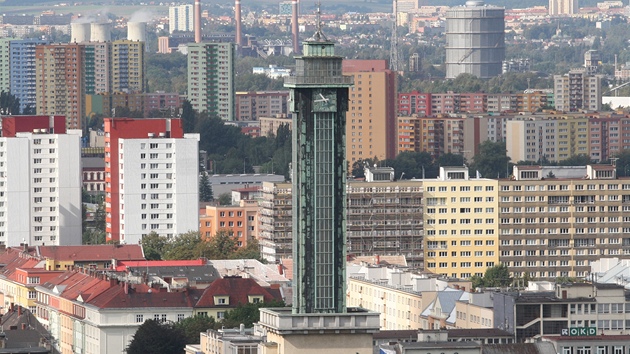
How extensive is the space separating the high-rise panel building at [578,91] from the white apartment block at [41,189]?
85.6 m

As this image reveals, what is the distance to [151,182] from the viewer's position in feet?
317

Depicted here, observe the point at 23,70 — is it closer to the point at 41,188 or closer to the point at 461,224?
the point at 41,188

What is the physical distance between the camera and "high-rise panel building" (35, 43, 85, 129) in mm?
170625

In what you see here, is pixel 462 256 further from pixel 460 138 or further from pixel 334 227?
pixel 460 138

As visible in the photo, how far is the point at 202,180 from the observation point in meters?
127

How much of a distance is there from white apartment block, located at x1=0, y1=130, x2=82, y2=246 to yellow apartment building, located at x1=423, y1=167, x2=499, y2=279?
41.1ft

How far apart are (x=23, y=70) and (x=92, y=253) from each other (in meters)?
101

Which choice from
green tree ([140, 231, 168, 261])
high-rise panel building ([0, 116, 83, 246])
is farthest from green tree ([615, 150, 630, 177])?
green tree ([140, 231, 168, 261])

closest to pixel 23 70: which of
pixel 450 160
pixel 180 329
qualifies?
pixel 450 160

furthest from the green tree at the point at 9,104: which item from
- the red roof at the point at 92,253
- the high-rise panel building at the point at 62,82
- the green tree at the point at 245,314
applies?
the green tree at the point at 245,314

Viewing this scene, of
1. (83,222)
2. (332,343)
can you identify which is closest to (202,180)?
(83,222)

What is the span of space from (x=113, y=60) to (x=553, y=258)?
99.3 metres

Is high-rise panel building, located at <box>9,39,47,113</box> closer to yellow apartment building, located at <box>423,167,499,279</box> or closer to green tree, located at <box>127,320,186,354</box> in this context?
yellow apartment building, located at <box>423,167,499,279</box>

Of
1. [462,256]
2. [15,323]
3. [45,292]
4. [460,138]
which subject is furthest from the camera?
[460,138]
